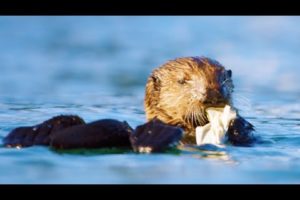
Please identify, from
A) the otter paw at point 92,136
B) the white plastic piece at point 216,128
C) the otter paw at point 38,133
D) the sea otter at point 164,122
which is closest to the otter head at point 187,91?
the sea otter at point 164,122

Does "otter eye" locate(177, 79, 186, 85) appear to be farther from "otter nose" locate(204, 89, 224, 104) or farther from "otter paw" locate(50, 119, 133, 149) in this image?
"otter paw" locate(50, 119, 133, 149)

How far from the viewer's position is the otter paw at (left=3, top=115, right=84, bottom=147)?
8477mm

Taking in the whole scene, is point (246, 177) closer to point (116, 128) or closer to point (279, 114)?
point (116, 128)

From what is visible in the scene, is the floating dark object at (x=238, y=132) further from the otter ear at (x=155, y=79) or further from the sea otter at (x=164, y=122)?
the otter ear at (x=155, y=79)

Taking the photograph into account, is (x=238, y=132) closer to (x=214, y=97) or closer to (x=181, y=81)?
(x=214, y=97)

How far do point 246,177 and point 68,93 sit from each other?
19.5 feet

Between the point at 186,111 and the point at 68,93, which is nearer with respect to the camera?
the point at 186,111

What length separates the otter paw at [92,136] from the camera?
8203 mm

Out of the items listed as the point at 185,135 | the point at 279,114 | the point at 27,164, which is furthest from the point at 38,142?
the point at 279,114

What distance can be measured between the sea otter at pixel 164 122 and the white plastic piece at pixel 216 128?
7 cm

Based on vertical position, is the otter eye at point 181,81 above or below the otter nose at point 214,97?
above

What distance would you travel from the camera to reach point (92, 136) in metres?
8.22

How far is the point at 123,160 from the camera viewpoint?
8.09m

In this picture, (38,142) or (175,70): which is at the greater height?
(175,70)
